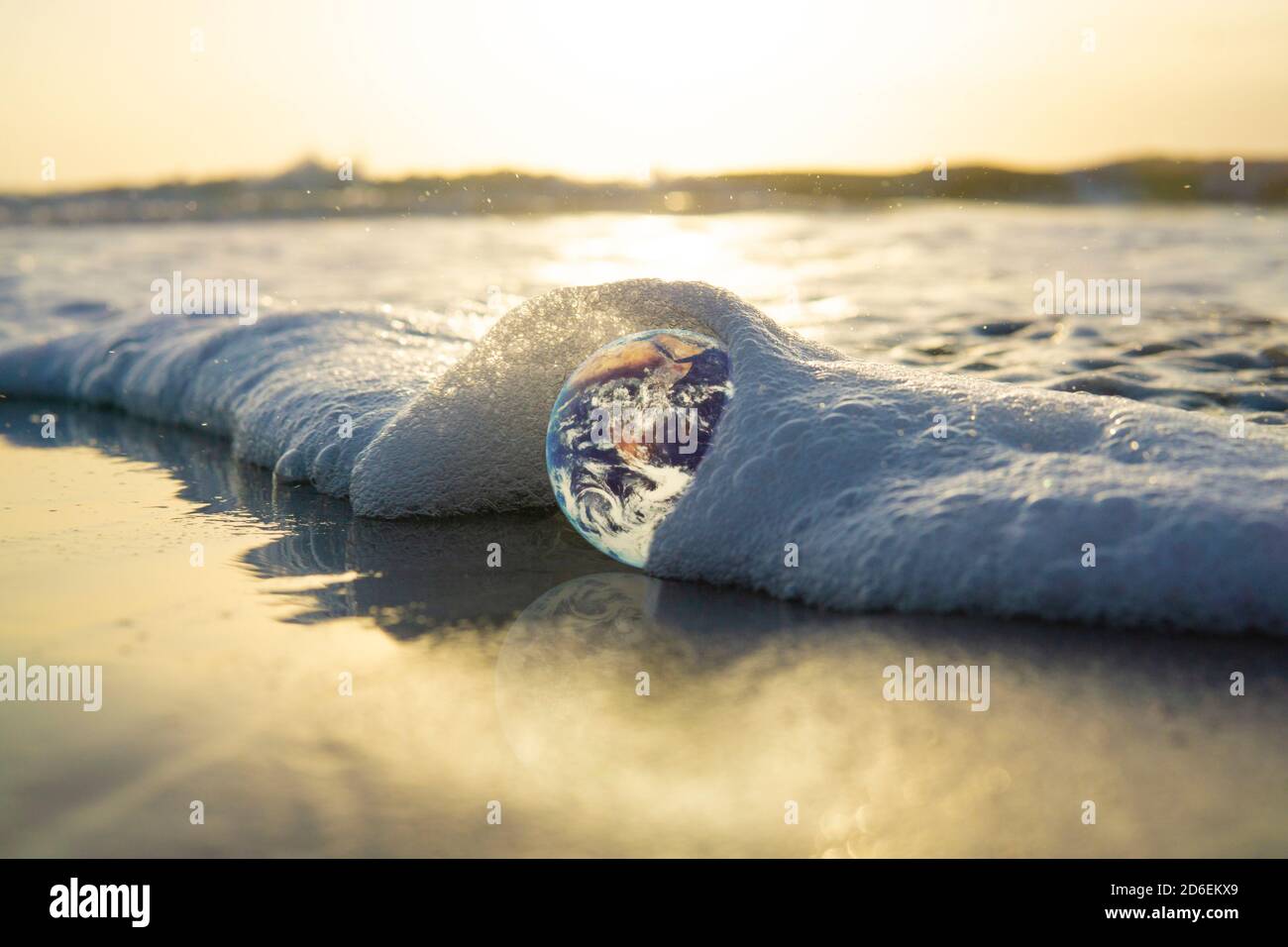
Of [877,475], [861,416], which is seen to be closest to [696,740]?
[877,475]

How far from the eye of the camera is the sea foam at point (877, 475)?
2639 millimetres

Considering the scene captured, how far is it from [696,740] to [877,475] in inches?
47.4

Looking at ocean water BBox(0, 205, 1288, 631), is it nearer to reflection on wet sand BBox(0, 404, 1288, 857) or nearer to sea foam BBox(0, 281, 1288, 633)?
sea foam BBox(0, 281, 1288, 633)

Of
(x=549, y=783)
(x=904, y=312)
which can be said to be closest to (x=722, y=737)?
(x=549, y=783)

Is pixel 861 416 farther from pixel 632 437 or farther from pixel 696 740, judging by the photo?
pixel 696 740

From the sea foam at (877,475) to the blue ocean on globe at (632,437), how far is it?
0.24 feet

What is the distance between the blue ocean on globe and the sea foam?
7 cm

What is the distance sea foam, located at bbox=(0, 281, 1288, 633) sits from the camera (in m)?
2.64

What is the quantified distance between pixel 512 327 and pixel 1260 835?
279cm

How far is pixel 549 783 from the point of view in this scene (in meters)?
1.97

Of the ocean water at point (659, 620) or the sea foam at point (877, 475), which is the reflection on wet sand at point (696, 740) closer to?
the ocean water at point (659, 620)

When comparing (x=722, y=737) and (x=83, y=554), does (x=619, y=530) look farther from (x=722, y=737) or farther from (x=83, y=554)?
(x=83, y=554)

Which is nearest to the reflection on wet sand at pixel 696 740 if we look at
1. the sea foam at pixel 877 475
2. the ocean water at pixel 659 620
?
the ocean water at pixel 659 620

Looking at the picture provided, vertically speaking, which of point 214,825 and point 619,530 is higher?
point 619,530
